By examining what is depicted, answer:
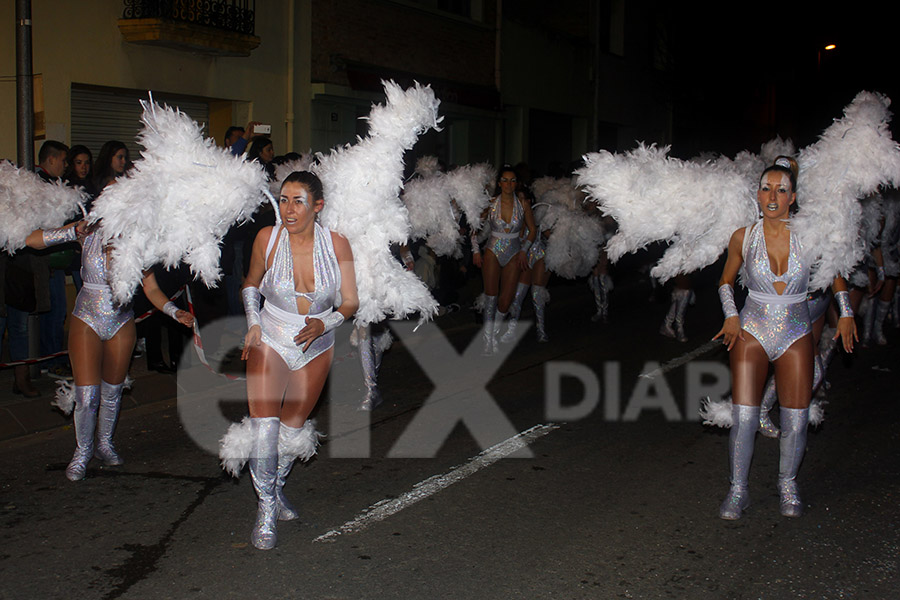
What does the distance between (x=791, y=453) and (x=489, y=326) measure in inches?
199

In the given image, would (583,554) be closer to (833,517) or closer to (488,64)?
(833,517)

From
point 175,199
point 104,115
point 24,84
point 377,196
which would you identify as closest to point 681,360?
point 377,196

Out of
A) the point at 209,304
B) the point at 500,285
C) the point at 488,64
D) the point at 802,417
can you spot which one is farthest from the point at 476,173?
the point at 488,64

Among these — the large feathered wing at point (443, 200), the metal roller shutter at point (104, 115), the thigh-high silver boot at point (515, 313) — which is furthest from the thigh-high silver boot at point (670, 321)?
the metal roller shutter at point (104, 115)

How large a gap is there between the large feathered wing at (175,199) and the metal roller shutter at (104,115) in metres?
7.67

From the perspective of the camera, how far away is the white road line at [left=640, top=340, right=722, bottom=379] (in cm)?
913

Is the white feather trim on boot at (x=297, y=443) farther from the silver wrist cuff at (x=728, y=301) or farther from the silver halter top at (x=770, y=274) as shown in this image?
the silver halter top at (x=770, y=274)

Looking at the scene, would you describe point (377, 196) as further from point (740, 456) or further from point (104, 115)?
point (104, 115)

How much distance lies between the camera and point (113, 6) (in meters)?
12.4

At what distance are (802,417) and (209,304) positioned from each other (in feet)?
29.4

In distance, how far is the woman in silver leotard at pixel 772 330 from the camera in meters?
5.11

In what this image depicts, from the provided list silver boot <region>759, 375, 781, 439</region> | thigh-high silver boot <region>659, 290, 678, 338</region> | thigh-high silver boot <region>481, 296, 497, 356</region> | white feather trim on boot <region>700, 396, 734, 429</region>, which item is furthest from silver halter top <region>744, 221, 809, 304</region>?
thigh-high silver boot <region>659, 290, 678, 338</region>

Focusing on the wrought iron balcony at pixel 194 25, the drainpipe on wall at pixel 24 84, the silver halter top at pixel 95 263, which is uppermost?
the wrought iron balcony at pixel 194 25

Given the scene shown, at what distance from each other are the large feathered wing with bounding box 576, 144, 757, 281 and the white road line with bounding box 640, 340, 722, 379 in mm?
3739
